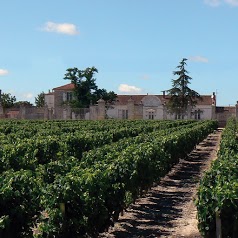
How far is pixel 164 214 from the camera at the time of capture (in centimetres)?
991

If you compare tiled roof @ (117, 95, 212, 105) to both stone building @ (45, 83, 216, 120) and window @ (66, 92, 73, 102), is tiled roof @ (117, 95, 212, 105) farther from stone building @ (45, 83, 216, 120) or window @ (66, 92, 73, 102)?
window @ (66, 92, 73, 102)

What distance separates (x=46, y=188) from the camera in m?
6.49

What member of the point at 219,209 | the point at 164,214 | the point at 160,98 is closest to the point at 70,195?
the point at 219,209

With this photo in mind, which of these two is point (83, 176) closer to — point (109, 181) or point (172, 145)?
point (109, 181)

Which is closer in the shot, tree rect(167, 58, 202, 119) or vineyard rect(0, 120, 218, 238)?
vineyard rect(0, 120, 218, 238)

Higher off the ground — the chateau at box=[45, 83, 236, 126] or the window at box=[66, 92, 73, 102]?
the window at box=[66, 92, 73, 102]

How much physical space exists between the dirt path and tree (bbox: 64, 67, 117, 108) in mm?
55517

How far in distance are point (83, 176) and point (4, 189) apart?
1.31m

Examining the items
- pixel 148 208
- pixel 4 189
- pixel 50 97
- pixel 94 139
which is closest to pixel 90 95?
pixel 50 97

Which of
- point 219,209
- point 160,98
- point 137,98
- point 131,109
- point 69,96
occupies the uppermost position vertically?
point 69,96

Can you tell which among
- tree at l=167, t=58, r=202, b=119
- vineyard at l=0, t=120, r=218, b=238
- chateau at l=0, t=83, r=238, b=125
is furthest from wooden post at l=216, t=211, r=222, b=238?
tree at l=167, t=58, r=202, b=119

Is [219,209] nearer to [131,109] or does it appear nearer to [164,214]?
[164,214]

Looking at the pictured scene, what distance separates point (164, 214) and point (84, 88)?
61.2 meters

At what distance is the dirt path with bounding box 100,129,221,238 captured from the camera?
27.5 ft
